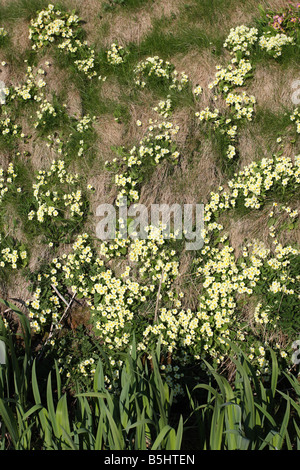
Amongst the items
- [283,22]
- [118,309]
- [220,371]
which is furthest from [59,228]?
[283,22]

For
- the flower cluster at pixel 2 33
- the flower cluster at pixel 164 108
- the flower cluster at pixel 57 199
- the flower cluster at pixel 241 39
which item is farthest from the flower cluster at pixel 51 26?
the flower cluster at pixel 241 39

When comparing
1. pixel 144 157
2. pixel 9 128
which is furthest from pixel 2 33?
pixel 144 157

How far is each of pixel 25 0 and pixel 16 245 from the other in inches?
131

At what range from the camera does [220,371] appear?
4633 millimetres

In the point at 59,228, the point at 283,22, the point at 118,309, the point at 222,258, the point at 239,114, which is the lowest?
the point at 118,309

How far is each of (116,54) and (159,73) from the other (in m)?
0.67

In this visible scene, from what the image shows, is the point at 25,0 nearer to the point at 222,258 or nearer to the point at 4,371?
the point at 222,258

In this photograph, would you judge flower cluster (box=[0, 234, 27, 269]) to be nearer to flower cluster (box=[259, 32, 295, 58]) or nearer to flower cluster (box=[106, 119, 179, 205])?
flower cluster (box=[106, 119, 179, 205])

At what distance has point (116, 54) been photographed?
5531mm

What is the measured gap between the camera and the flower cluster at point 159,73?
5.24 metres

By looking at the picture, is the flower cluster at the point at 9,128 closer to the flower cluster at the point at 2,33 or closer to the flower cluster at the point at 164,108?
the flower cluster at the point at 2,33

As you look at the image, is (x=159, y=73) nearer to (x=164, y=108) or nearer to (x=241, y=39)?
(x=164, y=108)

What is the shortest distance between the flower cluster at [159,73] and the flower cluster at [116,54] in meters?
0.25
